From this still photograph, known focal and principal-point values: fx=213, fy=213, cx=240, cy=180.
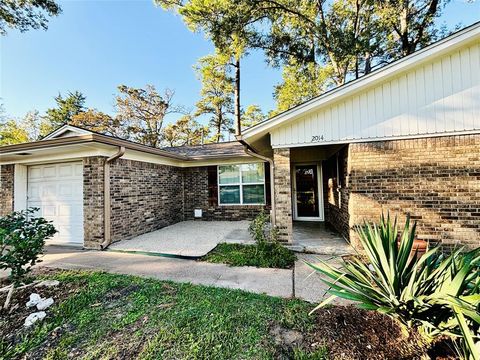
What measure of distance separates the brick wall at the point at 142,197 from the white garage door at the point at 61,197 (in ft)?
3.53

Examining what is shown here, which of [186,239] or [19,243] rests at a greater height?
[19,243]

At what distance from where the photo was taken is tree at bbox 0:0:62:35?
8094 mm

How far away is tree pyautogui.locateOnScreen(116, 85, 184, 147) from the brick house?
16541 mm

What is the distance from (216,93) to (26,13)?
13763 mm

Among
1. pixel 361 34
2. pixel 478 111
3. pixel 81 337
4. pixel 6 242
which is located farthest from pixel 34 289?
pixel 361 34

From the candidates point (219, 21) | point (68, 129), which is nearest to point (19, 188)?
point (68, 129)

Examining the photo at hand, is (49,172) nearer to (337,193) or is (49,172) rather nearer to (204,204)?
(204,204)

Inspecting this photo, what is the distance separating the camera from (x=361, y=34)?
36.8 feet

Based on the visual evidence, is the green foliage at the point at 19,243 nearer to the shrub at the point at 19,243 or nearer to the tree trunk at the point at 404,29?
the shrub at the point at 19,243

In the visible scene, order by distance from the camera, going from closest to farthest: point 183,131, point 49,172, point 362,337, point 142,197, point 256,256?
point 362,337
point 256,256
point 49,172
point 142,197
point 183,131

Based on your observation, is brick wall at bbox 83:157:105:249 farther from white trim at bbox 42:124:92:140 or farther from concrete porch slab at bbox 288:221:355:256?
concrete porch slab at bbox 288:221:355:256

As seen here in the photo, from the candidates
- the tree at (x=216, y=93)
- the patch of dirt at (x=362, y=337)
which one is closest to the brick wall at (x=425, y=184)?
the patch of dirt at (x=362, y=337)

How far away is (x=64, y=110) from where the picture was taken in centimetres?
2588

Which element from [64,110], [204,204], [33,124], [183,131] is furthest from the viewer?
[64,110]
